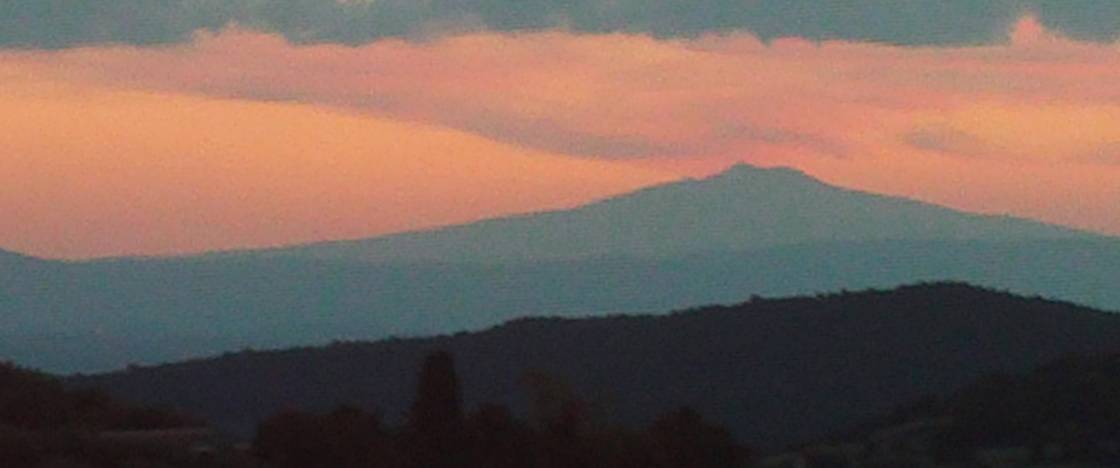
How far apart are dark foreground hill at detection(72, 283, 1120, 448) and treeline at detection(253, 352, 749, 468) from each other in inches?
1027

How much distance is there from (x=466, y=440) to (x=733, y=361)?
37221mm

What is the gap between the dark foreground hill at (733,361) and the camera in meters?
65.9

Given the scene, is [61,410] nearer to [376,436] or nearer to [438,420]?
[376,436]

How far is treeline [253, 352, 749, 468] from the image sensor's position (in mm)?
32375

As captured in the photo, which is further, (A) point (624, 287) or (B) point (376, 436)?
(A) point (624, 287)

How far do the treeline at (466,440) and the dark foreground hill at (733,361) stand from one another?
2607 centimetres

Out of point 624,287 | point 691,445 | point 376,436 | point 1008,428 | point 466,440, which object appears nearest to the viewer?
point 376,436

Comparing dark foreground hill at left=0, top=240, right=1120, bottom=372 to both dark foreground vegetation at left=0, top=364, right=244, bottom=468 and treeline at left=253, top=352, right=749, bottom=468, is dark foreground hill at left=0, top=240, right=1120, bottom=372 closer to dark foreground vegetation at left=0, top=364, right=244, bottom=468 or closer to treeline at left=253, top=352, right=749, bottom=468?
treeline at left=253, top=352, right=749, bottom=468

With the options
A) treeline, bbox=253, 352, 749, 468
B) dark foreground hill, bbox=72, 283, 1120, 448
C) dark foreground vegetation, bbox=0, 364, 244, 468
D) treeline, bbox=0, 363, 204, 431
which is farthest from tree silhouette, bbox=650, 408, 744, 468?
dark foreground hill, bbox=72, 283, 1120, 448

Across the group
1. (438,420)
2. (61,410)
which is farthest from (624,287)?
(61,410)

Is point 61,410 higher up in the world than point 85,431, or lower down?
higher up

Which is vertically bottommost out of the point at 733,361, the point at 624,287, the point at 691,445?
the point at 691,445

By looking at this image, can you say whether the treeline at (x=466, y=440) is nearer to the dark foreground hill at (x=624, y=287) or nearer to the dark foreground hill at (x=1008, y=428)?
the dark foreground hill at (x=1008, y=428)

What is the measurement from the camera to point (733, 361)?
2768 inches
